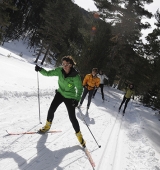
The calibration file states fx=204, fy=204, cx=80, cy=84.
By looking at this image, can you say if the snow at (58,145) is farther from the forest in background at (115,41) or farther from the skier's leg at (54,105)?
the forest in background at (115,41)

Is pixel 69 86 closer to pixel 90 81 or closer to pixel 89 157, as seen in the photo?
pixel 89 157

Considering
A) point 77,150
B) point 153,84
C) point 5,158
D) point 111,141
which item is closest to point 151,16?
point 153,84

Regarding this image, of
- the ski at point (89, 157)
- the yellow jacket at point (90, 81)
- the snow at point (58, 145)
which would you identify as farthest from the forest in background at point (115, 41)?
the ski at point (89, 157)

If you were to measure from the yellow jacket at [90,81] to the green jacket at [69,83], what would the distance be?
4.91 m

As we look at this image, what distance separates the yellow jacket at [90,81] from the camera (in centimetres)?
1001

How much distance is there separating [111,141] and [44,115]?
243cm

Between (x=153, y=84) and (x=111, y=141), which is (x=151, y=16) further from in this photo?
(x=111, y=141)

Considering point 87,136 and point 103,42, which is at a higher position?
point 103,42

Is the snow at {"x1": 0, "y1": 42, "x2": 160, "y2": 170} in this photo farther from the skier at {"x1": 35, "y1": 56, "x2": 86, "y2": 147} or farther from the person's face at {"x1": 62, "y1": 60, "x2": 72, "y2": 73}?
the person's face at {"x1": 62, "y1": 60, "x2": 72, "y2": 73}

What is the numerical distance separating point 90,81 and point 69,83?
520cm

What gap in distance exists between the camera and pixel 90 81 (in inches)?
399

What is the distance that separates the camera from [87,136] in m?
6.36

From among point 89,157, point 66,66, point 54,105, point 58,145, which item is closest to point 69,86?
point 66,66

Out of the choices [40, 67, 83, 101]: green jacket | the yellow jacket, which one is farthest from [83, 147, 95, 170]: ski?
the yellow jacket
